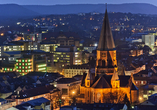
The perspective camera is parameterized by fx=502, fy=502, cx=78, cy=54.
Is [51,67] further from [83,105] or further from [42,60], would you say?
[83,105]

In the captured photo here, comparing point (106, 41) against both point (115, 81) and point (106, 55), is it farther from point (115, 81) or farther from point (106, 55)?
point (115, 81)

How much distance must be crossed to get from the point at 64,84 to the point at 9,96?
14164mm

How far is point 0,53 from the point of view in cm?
13238

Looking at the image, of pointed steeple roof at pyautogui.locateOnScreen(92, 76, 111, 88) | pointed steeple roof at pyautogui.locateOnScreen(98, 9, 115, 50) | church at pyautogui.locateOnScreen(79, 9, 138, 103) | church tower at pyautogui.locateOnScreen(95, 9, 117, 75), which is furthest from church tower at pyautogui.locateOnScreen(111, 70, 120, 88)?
pointed steeple roof at pyautogui.locateOnScreen(98, 9, 115, 50)

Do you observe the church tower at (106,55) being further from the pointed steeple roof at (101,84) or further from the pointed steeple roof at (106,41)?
the pointed steeple roof at (101,84)

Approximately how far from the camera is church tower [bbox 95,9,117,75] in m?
73.4

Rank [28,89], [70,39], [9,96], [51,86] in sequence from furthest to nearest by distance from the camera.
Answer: [70,39] < [51,86] < [28,89] < [9,96]

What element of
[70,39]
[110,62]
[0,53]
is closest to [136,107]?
[110,62]

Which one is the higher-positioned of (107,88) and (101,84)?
(101,84)

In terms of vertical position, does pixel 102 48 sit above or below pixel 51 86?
above

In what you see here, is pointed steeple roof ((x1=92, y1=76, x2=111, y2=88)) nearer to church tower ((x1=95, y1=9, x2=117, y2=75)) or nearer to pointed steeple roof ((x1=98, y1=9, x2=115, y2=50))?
church tower ((x1=95, y1=9, x2=117, y2=75))

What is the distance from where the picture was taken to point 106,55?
74.8 m

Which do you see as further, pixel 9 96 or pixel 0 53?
pixel 0 53

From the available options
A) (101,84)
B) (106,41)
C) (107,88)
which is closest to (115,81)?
(107,88)
